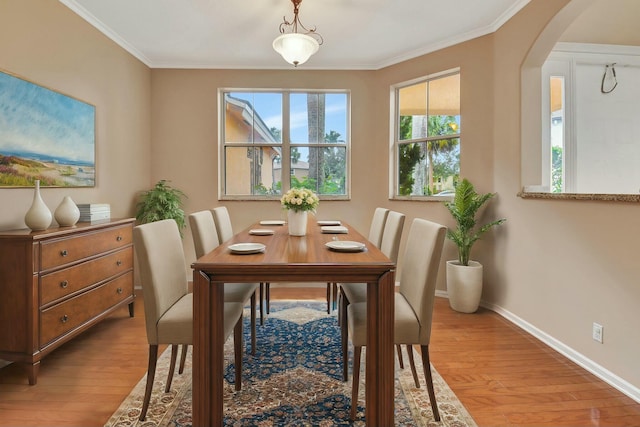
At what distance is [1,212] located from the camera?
2250 mm

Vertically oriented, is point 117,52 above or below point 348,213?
above

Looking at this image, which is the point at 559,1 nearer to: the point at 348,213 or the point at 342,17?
the point at 342,17

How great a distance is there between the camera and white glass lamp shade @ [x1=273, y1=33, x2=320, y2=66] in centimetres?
249

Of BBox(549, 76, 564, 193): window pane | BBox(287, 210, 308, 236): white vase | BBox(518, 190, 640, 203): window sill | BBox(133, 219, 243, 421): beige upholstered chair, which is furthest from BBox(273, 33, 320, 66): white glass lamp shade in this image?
BBox(549, 76, 564, 193): window pane

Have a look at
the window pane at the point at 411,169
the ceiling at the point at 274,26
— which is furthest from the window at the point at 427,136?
the ceiling at the point at 274,26

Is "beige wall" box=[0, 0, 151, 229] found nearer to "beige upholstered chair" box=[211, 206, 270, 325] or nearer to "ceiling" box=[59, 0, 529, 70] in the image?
"ceiling" box=[59, 0, 529, 70]

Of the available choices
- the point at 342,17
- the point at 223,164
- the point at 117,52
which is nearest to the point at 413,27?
the point at 342,17

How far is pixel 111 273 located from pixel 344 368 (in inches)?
81.2

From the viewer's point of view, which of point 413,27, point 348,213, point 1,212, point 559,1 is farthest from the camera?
point 348,213

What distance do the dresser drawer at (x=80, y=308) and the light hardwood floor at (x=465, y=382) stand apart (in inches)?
9.8

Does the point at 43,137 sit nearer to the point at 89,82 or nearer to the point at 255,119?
the point at 89,82

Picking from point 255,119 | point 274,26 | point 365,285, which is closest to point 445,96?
point 274,26

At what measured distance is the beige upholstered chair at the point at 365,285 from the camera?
2.05m

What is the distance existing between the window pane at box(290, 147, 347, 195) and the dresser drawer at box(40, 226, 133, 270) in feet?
6.99
